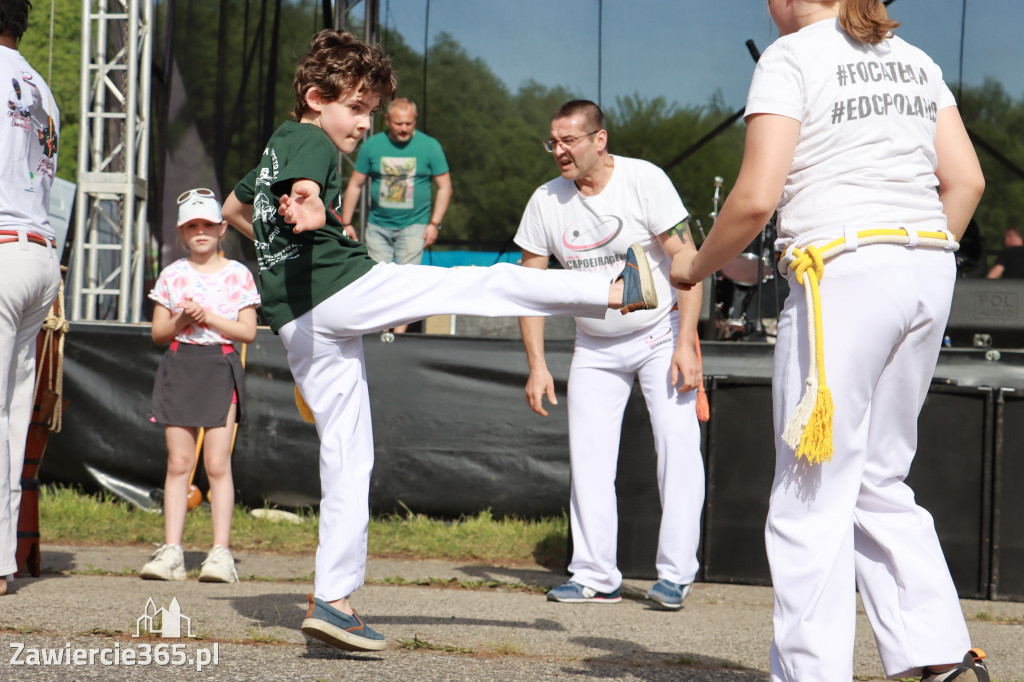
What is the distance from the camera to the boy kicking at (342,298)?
282 centimetres

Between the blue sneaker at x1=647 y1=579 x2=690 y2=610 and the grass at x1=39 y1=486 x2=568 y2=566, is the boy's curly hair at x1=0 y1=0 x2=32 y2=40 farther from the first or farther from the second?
the blue sneaker at x1=647 y1=579 x2=690 y2=610

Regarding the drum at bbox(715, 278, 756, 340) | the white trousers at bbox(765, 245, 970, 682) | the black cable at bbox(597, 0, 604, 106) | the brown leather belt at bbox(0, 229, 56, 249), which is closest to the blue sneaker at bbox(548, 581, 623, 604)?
the white trousers at bbox(765, 245, 970, 682)

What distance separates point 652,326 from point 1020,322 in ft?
12.8

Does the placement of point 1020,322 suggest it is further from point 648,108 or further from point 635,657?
point 648,108

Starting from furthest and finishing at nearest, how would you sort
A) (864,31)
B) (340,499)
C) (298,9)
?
(298,9)
(340,499)
(864,31)

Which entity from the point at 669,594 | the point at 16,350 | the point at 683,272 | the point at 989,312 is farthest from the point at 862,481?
the point at 989,312

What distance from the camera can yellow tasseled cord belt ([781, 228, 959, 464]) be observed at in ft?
6.81

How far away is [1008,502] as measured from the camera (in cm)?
437

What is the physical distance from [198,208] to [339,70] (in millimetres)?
1653

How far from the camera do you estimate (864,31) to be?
2.15m

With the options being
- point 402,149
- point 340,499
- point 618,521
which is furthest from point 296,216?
point 402,149

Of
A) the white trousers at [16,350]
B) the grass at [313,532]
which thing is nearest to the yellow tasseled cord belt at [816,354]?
the white trousers at [16,350]

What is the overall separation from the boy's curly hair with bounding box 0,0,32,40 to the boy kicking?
4.54 ft

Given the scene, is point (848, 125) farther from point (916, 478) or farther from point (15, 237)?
point (15, 237)
